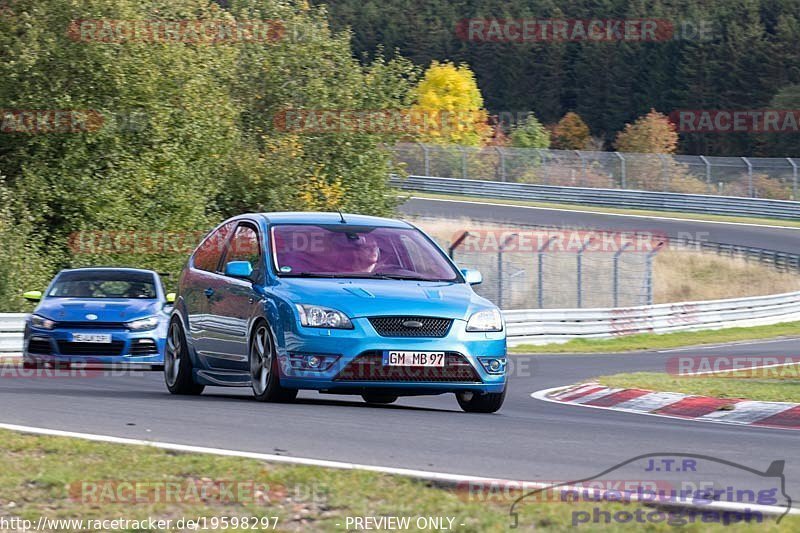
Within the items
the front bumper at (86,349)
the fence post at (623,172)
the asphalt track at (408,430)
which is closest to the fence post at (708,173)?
the fence post at (623,172)

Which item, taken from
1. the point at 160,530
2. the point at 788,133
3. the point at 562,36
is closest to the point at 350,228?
the point at 160,530

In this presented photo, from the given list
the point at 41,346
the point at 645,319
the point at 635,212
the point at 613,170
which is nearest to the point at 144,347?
the point at 41,346

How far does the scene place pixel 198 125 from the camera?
34.3 meters

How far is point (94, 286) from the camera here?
60.7 feet

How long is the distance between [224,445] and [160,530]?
2.27 m

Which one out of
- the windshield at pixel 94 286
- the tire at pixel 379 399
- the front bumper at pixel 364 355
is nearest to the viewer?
the front bumper at pixel 364 355

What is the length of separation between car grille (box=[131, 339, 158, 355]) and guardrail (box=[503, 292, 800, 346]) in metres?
10.2

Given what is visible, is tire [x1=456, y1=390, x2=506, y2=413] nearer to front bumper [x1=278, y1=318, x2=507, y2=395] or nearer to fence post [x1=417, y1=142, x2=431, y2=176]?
front bumper [x1=278, y1=318, x2=507, y2=395]

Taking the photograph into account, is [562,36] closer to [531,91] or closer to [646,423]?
[531,91]

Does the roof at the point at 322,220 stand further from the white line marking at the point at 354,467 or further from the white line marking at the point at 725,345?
the white line marking at the point at 725,345

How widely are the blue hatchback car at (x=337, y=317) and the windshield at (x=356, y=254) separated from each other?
0.01 m

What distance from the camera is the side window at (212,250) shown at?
12.3 m

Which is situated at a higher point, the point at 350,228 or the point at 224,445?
the point at 350,228

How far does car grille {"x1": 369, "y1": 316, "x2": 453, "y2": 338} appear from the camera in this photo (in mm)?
10453
